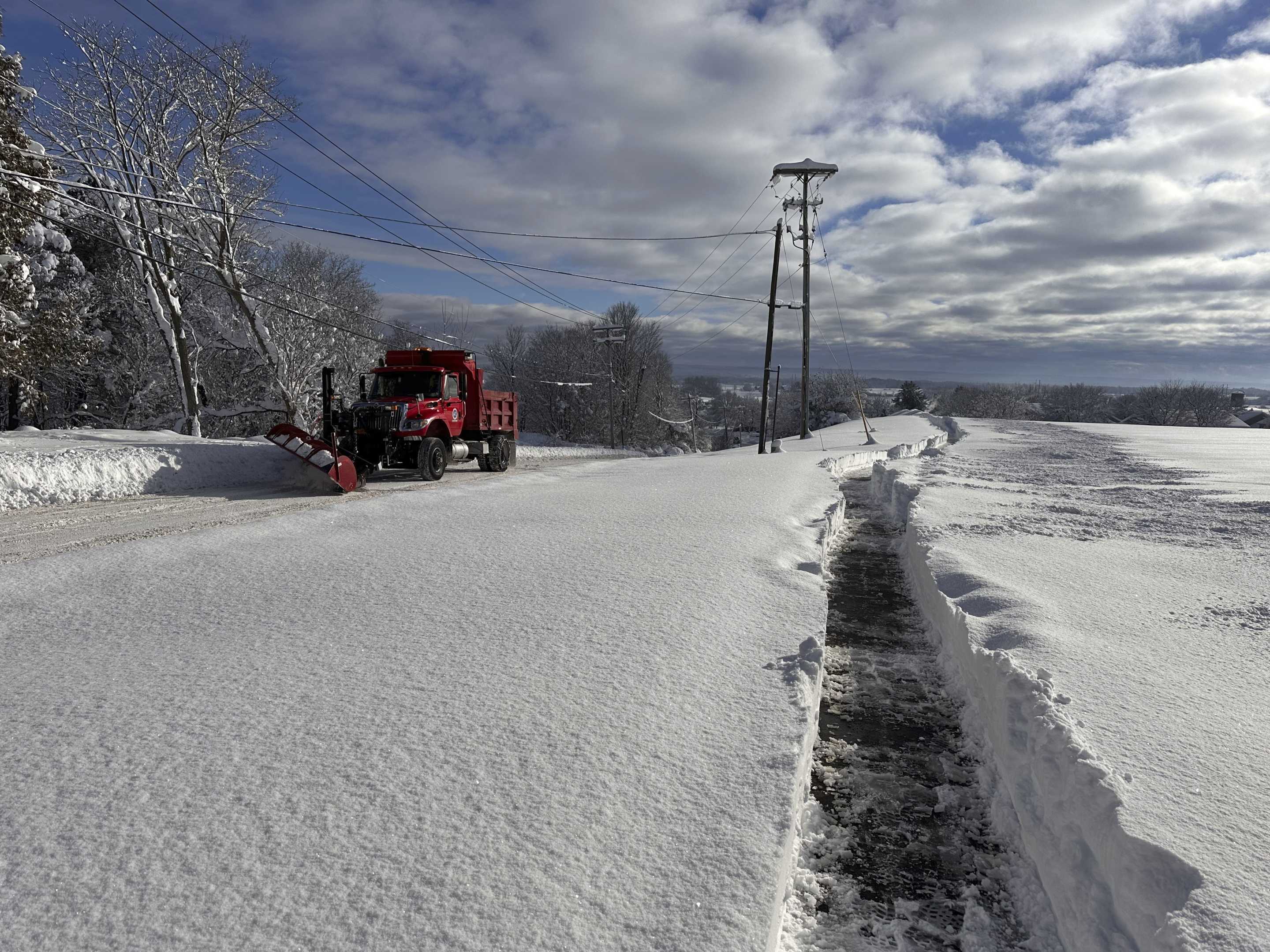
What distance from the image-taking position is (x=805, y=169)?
2891 cm

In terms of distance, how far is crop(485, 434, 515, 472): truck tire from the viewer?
1794 cm

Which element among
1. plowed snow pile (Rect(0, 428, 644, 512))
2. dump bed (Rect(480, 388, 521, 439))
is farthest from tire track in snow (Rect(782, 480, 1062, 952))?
dump bed (Rect(480, 388, 521, 439))

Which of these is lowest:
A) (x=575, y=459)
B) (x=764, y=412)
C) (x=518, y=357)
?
(x=575, y=459)

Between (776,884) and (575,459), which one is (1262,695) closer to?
(776,884)

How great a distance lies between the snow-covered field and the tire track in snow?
1.17ft

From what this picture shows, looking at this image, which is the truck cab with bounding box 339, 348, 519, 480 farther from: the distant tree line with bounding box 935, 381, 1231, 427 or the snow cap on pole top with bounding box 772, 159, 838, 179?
the distant tree line with bounding box 935, 381, 1231, 427

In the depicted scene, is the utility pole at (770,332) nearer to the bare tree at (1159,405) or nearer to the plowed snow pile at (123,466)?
the plowed snow pile at (123,466)

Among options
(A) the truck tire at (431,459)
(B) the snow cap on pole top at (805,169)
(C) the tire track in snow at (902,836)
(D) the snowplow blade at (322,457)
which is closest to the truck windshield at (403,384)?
(A) the truck tire at (431,459)

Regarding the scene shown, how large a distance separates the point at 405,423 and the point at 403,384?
1203 millimetres

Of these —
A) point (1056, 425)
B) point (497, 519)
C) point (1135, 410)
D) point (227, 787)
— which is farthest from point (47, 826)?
point (1135, 410)

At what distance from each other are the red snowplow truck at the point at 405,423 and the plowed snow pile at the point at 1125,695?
32.4 ft

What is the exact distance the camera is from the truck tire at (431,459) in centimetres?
1457

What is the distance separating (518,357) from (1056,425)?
4507 centimetres

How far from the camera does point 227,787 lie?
2719 millimetres
